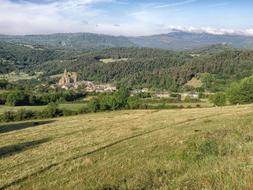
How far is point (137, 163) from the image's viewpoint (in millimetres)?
12484

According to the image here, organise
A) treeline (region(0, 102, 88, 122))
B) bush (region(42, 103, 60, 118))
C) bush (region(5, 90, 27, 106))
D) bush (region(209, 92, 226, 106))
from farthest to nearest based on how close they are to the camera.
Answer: bush (region(5, 90, 27, 106)) < bush (region(209, 92, 226, 106)) < bush (region(42, 103, 60, 118)) < treeline (region(0, 102, 88, 122))

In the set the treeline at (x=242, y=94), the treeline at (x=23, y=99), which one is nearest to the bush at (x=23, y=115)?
the treeline at (x=23, y=99)

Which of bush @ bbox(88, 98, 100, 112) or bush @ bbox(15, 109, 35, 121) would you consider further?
bush @ bbox(88, 98, 100, 112)

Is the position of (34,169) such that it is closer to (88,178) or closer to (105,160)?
(105,160)

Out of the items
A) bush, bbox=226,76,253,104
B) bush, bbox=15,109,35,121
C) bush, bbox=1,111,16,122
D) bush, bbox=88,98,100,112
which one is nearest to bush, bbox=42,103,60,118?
bush, bbox=15,109,35,121

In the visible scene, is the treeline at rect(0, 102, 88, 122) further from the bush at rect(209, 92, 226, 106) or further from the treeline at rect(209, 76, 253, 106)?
the treeline at rect(209, 76, 253, 106)

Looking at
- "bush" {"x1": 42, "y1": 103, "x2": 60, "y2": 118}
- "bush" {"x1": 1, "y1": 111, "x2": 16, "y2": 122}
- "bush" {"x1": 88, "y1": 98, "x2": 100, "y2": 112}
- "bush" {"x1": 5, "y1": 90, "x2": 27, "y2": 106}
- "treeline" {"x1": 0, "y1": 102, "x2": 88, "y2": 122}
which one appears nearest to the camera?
"bush" {"x1": 1, "y1": 111, "x2": 16, "y2": 122}

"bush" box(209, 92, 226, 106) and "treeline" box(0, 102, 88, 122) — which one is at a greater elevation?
"bush" box(209, 92, 226, 106)

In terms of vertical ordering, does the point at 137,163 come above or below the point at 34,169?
above

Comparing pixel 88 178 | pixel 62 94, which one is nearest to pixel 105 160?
pixel 88 178

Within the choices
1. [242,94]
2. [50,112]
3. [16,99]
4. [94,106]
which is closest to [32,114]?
[50,112]

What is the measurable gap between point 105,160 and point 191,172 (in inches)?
222

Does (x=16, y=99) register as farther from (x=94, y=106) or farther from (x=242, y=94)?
(x=242, y=94)

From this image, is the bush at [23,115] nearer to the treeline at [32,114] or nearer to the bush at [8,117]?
the treeline at [32,114]
